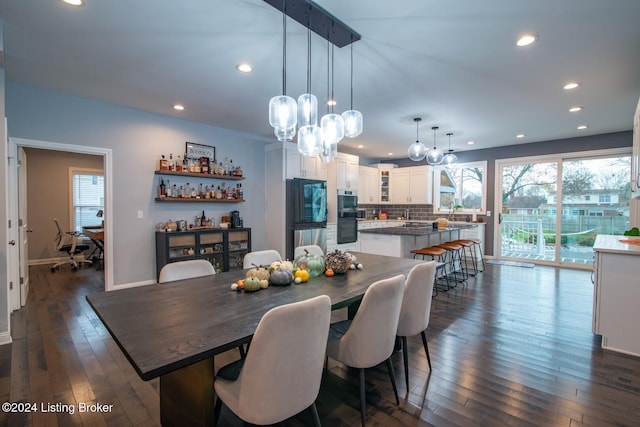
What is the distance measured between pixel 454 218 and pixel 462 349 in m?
5.35

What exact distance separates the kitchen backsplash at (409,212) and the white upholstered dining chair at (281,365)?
6.87m

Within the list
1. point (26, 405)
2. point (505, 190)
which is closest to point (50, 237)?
point (26, 405)

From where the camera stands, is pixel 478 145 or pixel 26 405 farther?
pixel 478 145

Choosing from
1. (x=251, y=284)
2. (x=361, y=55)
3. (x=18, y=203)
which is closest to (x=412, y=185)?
(x=361, y=55)

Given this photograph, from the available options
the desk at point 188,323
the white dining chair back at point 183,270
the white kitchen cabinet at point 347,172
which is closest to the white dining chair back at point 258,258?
the white dining chair back at point 183,270

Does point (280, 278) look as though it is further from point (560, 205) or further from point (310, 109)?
point (560, 205)

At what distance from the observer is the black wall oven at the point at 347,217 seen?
20.8 feet

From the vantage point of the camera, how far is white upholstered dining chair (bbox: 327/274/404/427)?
1.60m

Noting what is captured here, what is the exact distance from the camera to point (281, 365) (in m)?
1.19

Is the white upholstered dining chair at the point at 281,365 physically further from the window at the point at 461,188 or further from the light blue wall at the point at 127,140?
the window at the point at 461,188

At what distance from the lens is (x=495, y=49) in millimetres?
2631

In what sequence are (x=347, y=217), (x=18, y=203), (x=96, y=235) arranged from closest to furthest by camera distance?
1. (x=18, y=203)
2. (x=96, y=235)
3. (x=347, y=217)

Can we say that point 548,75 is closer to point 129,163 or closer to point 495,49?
point 495,49

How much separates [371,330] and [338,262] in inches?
26.8
